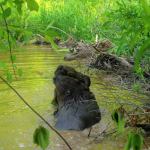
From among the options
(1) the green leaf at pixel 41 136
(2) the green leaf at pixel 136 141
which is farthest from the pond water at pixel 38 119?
Result: (2) the green leaf at pixel 136 141

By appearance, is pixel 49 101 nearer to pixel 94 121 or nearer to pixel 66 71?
pixel 66 71

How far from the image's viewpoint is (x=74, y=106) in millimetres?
3012

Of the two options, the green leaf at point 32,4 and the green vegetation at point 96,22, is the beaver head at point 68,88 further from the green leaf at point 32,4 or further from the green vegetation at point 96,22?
the green leaf at point 32,4

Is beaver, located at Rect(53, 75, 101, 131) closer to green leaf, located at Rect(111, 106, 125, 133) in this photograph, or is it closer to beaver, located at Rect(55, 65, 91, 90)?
beaver, located at Rect(55, 65, 91, 90)

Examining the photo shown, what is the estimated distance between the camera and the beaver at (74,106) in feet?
9.24

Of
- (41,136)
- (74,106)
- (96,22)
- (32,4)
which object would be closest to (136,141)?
(41,136)

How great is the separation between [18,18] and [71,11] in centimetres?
1272

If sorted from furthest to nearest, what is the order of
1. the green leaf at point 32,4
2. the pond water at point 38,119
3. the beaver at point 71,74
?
1. the beaver at point 71,74
2. the pond water at point 38,119
3. the green leaf at point 32,4

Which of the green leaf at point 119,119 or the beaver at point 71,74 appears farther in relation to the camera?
the beaver at point 71,74

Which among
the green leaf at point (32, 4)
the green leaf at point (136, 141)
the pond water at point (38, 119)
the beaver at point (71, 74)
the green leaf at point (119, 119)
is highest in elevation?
the green leaf at point (32, 4)

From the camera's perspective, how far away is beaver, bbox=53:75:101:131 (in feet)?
9.24

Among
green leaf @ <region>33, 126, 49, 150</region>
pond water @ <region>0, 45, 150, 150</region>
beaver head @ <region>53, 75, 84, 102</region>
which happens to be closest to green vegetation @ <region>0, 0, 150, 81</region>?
pond water @ <region>0, 45, 150, 150</region>

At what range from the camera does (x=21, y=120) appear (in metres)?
3.26

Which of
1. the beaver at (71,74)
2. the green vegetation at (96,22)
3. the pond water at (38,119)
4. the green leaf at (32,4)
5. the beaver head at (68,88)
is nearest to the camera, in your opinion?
the green leaf at (32,4)
